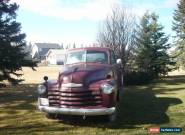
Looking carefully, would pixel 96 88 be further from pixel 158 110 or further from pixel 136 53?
pixel 136 53

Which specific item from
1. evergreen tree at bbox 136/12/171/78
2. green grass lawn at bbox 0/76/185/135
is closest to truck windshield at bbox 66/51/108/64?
green grass lawn at bbox 0/76/185/135

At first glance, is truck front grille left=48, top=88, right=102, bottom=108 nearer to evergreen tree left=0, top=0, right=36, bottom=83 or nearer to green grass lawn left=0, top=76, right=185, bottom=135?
green grass lawn left=0, top=76, right=185, bottom=135

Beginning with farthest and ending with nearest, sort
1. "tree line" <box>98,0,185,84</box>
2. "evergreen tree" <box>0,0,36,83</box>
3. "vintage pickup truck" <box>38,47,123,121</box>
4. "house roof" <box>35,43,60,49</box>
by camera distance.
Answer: "house roof" <box>35,43,60,49</box>, "tree line" <box>98,0,185,84</box>, "evergreen tree" <box>0,0,36,83</box>, "vintage pickup truck" <box>38,47,123,121</box>

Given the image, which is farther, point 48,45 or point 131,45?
point 48,45

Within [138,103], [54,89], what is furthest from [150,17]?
[54,89]

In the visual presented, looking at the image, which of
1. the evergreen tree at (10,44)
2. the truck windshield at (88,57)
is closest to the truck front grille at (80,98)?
the truck windshield at (88,57)

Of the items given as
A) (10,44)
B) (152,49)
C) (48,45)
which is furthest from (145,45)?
(48,45)

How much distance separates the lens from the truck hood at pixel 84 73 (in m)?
10.1

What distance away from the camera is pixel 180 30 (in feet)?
118

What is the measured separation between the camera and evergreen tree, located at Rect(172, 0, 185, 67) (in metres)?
34.8

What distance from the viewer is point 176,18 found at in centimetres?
3631

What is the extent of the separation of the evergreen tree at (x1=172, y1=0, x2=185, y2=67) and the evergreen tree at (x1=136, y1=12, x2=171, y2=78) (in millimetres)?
1625

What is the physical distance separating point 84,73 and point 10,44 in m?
9.64

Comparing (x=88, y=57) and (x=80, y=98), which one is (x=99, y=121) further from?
(x=88, y=57)
